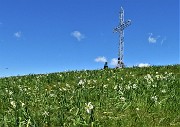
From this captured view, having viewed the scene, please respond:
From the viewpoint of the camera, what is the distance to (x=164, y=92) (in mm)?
13867

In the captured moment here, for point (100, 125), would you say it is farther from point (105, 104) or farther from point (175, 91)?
point (175, 91)

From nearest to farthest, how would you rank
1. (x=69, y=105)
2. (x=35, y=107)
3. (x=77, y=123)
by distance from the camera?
(x=77, y=123)
(x=69, y=105)
(x=35, y=107)

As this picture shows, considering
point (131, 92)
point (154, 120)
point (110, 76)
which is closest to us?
point (154, 120)

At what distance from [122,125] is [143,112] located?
1285 millimetres

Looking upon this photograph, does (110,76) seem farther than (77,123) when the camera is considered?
Yes

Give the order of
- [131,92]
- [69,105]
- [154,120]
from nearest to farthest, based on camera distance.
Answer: [154,120] → [69,105] → [131,92]

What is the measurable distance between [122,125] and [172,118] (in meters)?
1.44

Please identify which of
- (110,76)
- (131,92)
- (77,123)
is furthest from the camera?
(110,76)

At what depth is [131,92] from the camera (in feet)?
44.3

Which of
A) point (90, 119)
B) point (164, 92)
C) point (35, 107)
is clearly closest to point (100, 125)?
point (90, 119)

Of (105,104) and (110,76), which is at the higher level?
(110,76)

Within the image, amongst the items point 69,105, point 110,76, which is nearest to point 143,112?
point 69,105

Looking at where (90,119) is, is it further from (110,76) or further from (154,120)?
(110,76)

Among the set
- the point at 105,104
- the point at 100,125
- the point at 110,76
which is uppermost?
the point at 110,76
